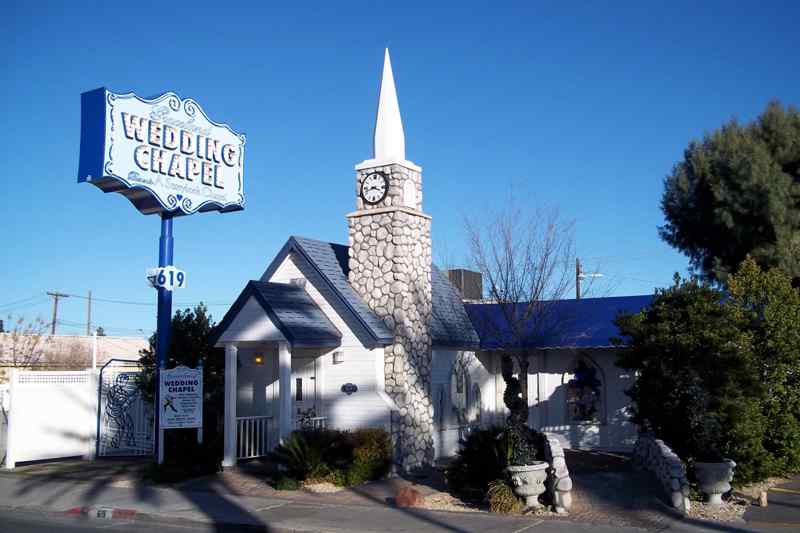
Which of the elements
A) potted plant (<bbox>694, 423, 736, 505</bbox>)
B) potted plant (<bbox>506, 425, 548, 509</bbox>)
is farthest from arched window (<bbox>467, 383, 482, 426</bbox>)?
potted plant (<bbox>694, 423, 736, 505</bbox>)

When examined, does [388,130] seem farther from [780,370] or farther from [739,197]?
[739,197]

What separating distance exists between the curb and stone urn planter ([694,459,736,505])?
29.6 ft

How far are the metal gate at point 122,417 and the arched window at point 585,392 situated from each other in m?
10.7

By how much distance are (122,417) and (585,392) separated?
11.8 m

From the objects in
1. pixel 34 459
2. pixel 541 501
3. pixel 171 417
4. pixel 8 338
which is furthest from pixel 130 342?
pixel 541 501

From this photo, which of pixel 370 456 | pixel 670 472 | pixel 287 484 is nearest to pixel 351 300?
pixel 370 456

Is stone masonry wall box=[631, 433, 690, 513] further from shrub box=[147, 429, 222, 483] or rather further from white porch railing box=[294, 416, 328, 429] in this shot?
shrub box=[147, 429, 222, 483]

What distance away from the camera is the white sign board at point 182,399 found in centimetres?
1755

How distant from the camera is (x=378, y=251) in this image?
1897 cm

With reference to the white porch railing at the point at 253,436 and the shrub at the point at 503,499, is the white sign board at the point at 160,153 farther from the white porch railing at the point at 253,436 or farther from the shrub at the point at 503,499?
the shrub at the point at 503,499

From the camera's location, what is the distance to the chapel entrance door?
19.2 meters

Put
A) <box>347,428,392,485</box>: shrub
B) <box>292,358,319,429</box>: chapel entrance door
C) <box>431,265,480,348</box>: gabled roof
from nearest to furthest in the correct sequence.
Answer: <box>347,428,392,485</box>: shrub → <box>292,358,319,429</box>: chapel entrance door → <box>431,265,480,348</box>: gabled roof

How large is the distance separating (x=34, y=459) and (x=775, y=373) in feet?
53.3

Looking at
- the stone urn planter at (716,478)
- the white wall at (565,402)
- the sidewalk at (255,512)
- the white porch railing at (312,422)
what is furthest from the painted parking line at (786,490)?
the white porch railing at (312,422)
